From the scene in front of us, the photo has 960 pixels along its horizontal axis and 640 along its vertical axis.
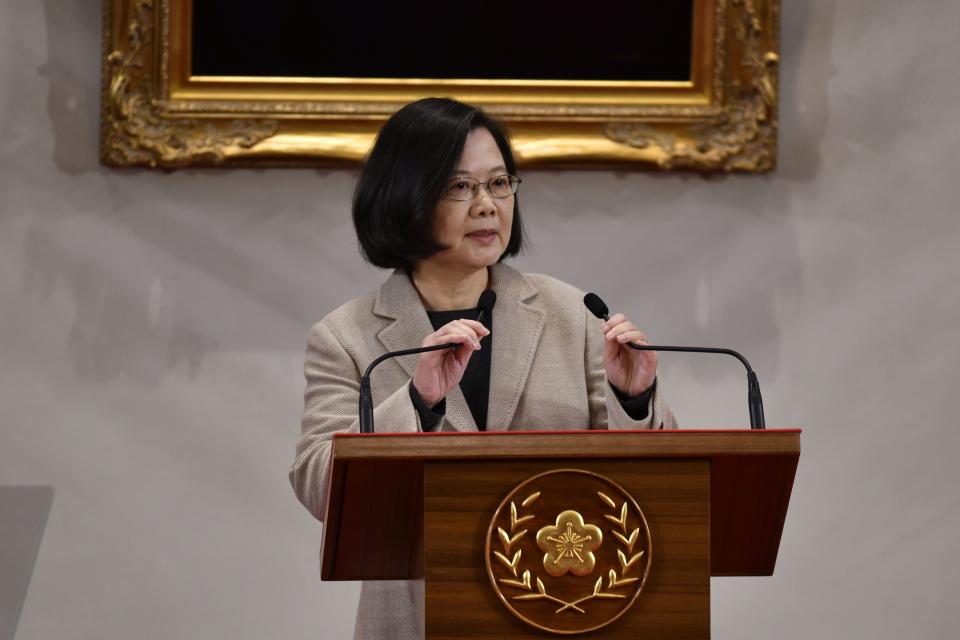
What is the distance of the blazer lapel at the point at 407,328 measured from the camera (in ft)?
8.09

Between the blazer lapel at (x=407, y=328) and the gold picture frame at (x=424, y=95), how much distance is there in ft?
3.93

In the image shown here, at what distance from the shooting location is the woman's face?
2598 millimetres

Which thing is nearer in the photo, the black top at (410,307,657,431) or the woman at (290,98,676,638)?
the black top at (410,307,657,431)

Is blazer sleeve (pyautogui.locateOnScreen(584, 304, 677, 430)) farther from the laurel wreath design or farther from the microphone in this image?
the laurel wreath design

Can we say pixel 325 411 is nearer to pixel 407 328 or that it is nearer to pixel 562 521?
pixel 407 328

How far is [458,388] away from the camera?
8.29 feet

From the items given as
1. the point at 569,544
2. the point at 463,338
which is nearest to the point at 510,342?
the point at 463,338

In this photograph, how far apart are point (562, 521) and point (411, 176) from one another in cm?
92

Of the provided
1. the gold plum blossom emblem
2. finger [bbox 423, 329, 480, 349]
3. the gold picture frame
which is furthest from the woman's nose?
the gold picture frame

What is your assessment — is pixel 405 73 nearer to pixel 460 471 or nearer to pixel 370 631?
pixel 370 631

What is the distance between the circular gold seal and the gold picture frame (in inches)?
77.9

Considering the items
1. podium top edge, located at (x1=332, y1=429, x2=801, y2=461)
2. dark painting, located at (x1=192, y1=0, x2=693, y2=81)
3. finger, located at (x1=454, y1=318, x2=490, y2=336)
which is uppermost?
dark painting, located at (x1=192, y1=0, x2=693, y2=81)

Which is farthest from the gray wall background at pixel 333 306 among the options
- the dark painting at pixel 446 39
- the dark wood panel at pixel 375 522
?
the dark wood panel at pixel 375 522

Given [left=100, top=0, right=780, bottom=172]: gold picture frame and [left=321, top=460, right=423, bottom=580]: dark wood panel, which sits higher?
[left=100, top=0, right=780, bottom=172]: gold picture frame
